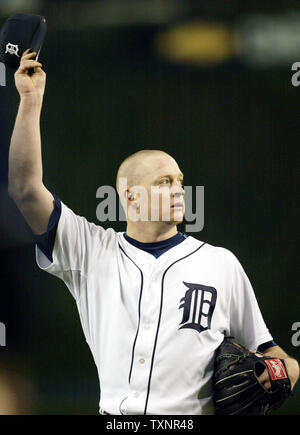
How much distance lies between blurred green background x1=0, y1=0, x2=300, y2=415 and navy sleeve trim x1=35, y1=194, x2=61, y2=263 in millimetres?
631

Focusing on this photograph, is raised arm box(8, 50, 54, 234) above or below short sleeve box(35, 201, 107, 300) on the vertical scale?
above

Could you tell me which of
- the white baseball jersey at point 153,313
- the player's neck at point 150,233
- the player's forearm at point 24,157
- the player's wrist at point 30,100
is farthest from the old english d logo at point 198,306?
the player's wrist at point 30,100

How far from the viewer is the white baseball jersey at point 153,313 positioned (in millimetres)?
1285

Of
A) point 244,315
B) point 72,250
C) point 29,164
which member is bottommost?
point 244,315

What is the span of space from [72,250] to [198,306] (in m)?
0.30

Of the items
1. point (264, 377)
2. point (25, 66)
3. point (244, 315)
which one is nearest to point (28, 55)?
point (25, 66)

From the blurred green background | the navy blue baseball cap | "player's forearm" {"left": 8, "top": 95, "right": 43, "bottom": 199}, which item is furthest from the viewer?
the blurred green background

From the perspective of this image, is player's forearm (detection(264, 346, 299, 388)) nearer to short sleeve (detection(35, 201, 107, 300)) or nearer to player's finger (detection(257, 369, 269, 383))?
player's finger (detection(257, 369, 269, 383))

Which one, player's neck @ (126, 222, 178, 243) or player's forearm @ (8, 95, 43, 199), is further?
player's neck @ (126, 222, 178, 243)

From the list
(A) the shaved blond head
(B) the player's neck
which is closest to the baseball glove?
(B) the player's neck

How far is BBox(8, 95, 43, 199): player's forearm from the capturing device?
1.25 m

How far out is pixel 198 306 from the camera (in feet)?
4.32

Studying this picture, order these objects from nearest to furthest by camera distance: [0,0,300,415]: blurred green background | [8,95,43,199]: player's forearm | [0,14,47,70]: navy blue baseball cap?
[8,95,43,199]: player's forearm
[0,14,47,70]: navy blue baseball cap
[0,0,300,415]: blurred green background

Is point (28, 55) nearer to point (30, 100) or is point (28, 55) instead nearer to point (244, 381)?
point (30, 100)
